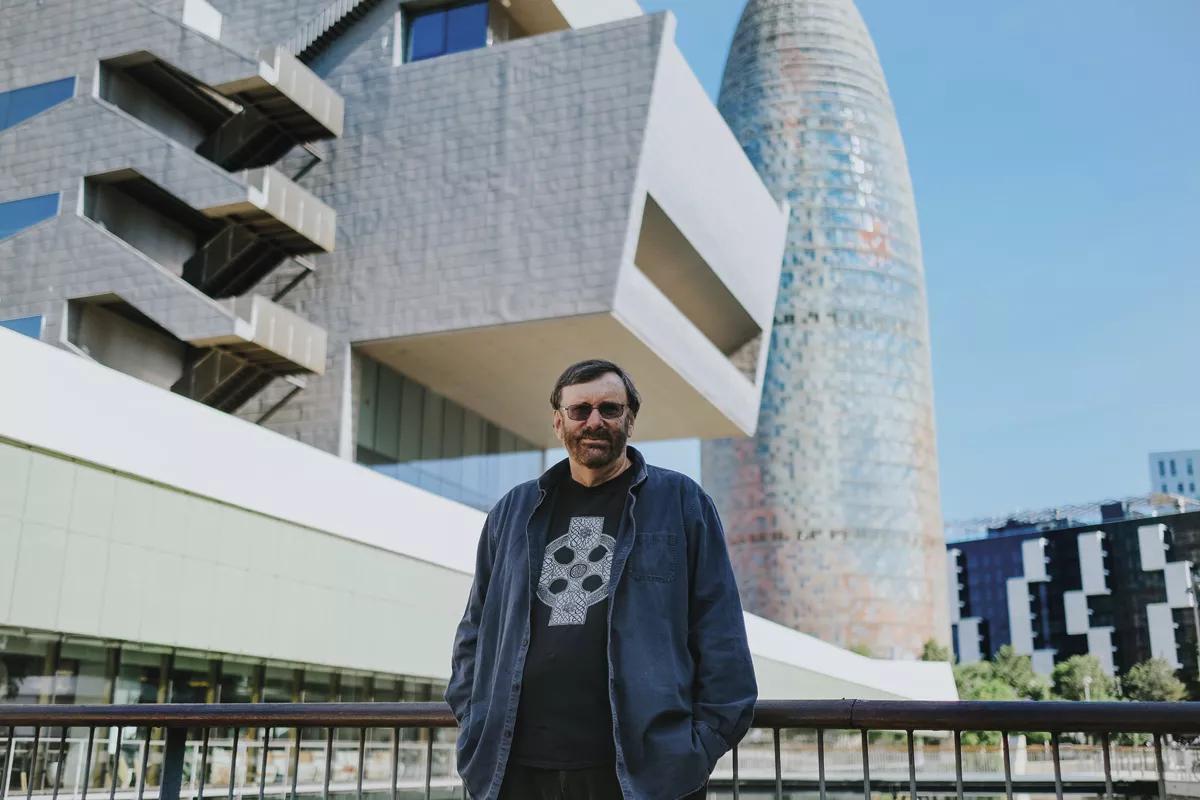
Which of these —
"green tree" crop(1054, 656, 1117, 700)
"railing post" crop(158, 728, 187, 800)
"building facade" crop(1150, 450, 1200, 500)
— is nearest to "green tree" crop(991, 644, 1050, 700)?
"green tree" crop(1054, 656, 1117, 700)

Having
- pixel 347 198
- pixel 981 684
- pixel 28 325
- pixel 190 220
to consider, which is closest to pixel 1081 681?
pixel 981 684

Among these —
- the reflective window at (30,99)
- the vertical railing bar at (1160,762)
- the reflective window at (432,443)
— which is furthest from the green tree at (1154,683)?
the vertical railing bar at (1160,762)

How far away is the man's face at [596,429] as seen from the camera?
13.3 feet

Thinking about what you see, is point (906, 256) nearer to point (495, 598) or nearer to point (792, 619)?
point (792, 619)

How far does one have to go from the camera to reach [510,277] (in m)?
30.1

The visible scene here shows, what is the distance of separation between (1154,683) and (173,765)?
287ft

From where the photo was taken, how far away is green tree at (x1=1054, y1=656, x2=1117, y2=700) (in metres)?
83.2

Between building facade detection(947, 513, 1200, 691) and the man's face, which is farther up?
building facade detection(947, 513, 1200, 691)

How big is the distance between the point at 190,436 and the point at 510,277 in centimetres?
1074

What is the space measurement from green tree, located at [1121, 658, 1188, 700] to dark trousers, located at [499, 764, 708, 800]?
286 feet

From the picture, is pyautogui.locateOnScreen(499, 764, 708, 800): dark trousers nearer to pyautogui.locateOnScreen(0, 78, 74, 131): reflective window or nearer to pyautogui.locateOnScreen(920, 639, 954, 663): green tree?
pyautogui.locateOnScreen(0, 78, 74, 131): reflective window

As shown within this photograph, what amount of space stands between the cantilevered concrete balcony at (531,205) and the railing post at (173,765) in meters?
24.0

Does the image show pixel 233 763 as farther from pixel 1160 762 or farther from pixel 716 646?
pixel 1160 762

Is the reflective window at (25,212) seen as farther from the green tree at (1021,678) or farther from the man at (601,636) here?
the green tree at (1021,678)
